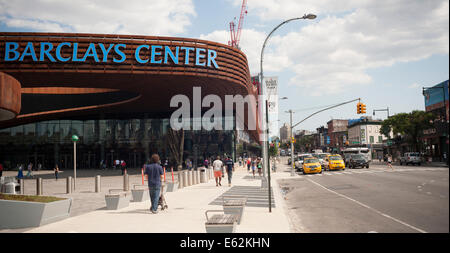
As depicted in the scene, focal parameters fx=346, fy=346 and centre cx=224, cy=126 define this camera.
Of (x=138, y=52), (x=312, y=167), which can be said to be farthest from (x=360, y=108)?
(x=138, y=52)

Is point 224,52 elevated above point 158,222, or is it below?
above

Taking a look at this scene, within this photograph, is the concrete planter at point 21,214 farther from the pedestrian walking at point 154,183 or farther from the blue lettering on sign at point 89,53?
the blue lettering on sign at point 89,53

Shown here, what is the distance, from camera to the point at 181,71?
3297 centimetres

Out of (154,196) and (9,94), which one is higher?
(9,94)

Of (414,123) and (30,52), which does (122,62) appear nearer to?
(30,52)

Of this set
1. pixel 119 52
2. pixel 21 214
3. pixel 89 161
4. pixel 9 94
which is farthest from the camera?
pixel 89 161

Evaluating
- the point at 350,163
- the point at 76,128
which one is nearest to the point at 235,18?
the point at 76,128

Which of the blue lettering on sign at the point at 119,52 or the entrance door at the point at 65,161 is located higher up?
the blue lettering on sign at the point at 119,52

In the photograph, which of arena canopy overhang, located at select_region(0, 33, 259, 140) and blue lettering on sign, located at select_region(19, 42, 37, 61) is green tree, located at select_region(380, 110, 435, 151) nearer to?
arena canopy overhang, located at select_region(0, 33, 259, 140)

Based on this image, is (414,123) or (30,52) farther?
(414,123)

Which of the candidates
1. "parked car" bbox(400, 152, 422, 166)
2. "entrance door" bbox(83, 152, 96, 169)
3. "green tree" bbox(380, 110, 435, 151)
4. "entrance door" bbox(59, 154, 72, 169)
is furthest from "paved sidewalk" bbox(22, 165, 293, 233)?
"entrance door" bbox(59, 154, 72, 169)

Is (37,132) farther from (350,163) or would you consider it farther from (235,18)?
(235,18)

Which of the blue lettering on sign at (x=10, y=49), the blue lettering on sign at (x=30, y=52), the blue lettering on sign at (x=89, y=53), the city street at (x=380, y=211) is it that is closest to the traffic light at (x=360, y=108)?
the city street at (x=380, y=211)
